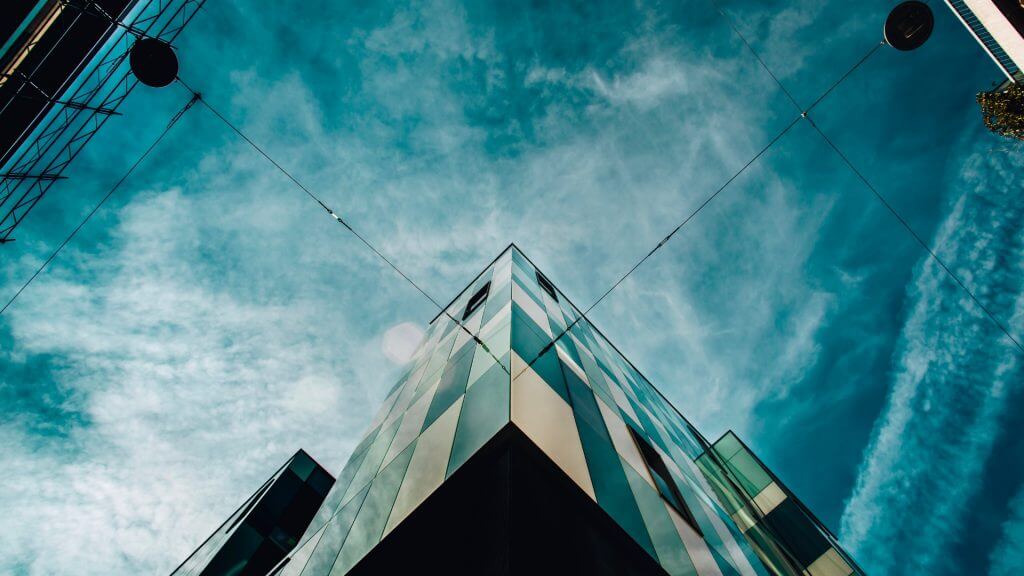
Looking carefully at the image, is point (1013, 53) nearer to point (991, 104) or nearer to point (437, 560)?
point (991, 104)

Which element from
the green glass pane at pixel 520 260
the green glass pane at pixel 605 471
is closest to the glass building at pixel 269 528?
the green glass pane at pixel 520 260

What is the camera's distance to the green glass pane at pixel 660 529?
6641 mm

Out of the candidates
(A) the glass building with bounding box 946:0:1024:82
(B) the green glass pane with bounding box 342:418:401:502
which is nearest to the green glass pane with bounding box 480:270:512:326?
(B) the green glass pane with bounding box 342:418:401:502

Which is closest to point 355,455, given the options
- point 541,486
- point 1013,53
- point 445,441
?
point 445,441

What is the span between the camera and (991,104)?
26.6 ft

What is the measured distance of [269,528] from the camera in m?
16.4

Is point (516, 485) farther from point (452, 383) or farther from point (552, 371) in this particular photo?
point (452, 383)

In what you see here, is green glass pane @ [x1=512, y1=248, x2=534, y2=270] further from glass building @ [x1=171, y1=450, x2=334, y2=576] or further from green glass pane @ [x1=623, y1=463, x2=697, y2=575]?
glass building @ [x1=171, y1=450, x2=334, y2=576]

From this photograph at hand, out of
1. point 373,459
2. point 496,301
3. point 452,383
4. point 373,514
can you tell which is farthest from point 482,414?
point 496,301

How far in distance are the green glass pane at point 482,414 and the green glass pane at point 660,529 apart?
299cm

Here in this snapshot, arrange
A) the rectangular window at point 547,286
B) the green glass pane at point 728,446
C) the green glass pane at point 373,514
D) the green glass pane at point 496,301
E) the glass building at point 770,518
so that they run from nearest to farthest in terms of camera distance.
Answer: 1. the green glass pane at point 373,514
2. the green glass pane at point 496,301
3. the glass building at point 770,518
4. the rectangular window at point 547,286
5. the green glass pane at point 728,446

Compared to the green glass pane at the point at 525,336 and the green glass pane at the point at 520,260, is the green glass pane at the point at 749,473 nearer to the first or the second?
the green glass pane at the point at 520,260

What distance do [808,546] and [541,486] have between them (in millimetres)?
15999

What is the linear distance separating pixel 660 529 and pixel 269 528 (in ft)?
52.8
